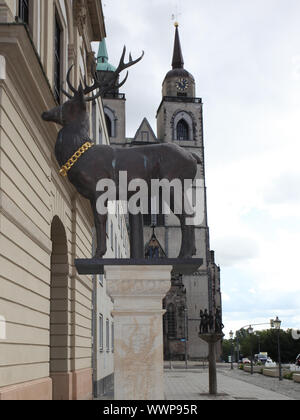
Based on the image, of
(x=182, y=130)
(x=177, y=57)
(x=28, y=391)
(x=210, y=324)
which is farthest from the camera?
(x=177, y=57)

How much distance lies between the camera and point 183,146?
7331 cm

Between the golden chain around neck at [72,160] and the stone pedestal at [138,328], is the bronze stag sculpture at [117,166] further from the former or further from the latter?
the stone pedestal at [138,328]

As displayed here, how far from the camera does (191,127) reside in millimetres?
76312

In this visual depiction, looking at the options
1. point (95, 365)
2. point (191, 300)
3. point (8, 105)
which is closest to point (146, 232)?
point (191, 300)

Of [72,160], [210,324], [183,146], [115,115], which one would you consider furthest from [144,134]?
[72,160]

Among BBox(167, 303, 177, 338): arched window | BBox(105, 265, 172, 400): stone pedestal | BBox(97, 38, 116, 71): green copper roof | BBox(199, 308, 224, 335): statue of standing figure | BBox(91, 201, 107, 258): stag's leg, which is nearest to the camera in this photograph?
BBox(105, 265, 172, 400): stone pedestal

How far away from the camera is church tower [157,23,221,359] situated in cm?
A: 7044

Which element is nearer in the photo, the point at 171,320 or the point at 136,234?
the point at 136,234

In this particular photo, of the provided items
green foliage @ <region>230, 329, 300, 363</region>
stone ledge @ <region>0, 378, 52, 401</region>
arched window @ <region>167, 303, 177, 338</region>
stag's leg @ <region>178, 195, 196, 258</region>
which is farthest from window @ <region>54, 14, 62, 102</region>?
green foliage @ <region>230, 329, 300, 363</region>

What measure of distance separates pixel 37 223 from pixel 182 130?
6626 centimetres

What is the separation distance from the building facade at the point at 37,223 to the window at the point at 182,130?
57.2 metres

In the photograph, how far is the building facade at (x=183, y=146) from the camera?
69438 millimetres

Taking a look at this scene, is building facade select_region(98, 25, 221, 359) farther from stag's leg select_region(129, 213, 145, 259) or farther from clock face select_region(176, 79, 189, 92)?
stag's leg select_region(129, 213, 145, 259)

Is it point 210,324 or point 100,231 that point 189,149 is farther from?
point 100,231
